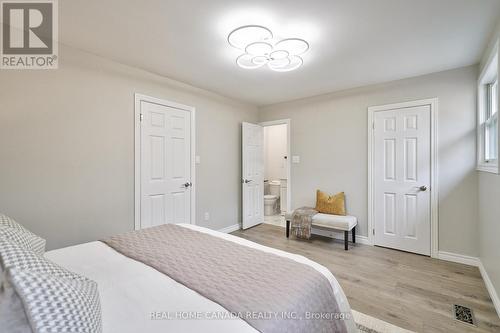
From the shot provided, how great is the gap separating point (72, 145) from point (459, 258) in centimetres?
467

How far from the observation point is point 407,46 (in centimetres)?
230

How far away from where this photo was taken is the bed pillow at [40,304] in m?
0.62

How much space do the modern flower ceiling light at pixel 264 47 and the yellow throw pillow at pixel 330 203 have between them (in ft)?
7.16

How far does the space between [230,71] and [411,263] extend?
3.34m

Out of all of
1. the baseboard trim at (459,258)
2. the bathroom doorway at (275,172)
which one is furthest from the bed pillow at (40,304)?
the bathroom doorway at (275,172)

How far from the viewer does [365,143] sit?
3473 millimetres

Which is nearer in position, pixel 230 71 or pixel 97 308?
pixel 97 308

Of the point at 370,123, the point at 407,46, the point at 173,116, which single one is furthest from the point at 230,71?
the point at 370,123

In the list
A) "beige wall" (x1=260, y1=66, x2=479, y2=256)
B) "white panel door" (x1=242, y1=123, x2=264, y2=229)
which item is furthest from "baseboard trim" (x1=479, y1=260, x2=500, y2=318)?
"white panel door" (x1=242, y1=123, x2=264, y2=229)

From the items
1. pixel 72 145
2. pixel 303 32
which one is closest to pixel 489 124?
pixel 303 32

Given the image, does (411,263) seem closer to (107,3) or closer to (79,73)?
(107,3)

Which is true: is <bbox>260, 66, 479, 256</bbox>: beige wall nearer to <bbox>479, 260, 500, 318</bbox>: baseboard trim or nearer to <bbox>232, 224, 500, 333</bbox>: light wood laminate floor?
<bbox>479, 260, 500, 318</bbox>: baseboard trim

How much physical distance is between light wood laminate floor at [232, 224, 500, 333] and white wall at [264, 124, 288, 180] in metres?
2.99

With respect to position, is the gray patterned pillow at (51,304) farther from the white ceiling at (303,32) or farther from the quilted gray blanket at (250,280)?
the white ceiling at (303,32)
